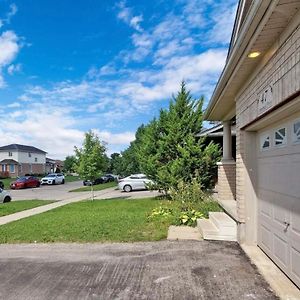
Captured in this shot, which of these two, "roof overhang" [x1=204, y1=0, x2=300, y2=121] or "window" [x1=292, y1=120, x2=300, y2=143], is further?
"window" [x1=292, y1=120, x2=300, y2=143]

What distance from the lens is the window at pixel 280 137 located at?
517cm

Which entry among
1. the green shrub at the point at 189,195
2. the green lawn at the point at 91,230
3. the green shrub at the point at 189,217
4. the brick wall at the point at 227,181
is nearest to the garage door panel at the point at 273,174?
the green lawn at the point at 91,230

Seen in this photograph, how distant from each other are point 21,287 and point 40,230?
4.26m

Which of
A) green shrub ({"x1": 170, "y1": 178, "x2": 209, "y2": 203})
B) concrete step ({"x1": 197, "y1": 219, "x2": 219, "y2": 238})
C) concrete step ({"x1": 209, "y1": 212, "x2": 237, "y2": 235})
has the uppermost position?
green shrub ({"x1": 170, "y1": 178, "x2": 209, "y2": 203})

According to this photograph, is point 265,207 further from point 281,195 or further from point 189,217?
point 189,217

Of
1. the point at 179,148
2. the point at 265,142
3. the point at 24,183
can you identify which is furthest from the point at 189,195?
the point at 24,183

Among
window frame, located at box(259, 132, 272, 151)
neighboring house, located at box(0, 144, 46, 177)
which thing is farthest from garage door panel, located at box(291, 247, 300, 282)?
neighboring house, located at box(0, 144, 46, 177)

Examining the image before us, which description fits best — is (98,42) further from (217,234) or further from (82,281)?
(82,281)

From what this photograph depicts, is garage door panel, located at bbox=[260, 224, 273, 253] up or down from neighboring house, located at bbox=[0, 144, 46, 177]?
down

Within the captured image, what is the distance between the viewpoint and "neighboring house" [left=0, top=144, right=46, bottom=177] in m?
65.7

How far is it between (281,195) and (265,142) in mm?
1363

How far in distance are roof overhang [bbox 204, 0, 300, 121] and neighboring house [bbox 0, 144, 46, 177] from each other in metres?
65.4

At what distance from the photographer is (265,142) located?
624 cm

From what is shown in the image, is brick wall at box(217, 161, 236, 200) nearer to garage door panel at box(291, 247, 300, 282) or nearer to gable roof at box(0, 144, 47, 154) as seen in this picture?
garage door panel at box(291, 247, 300, 282)
